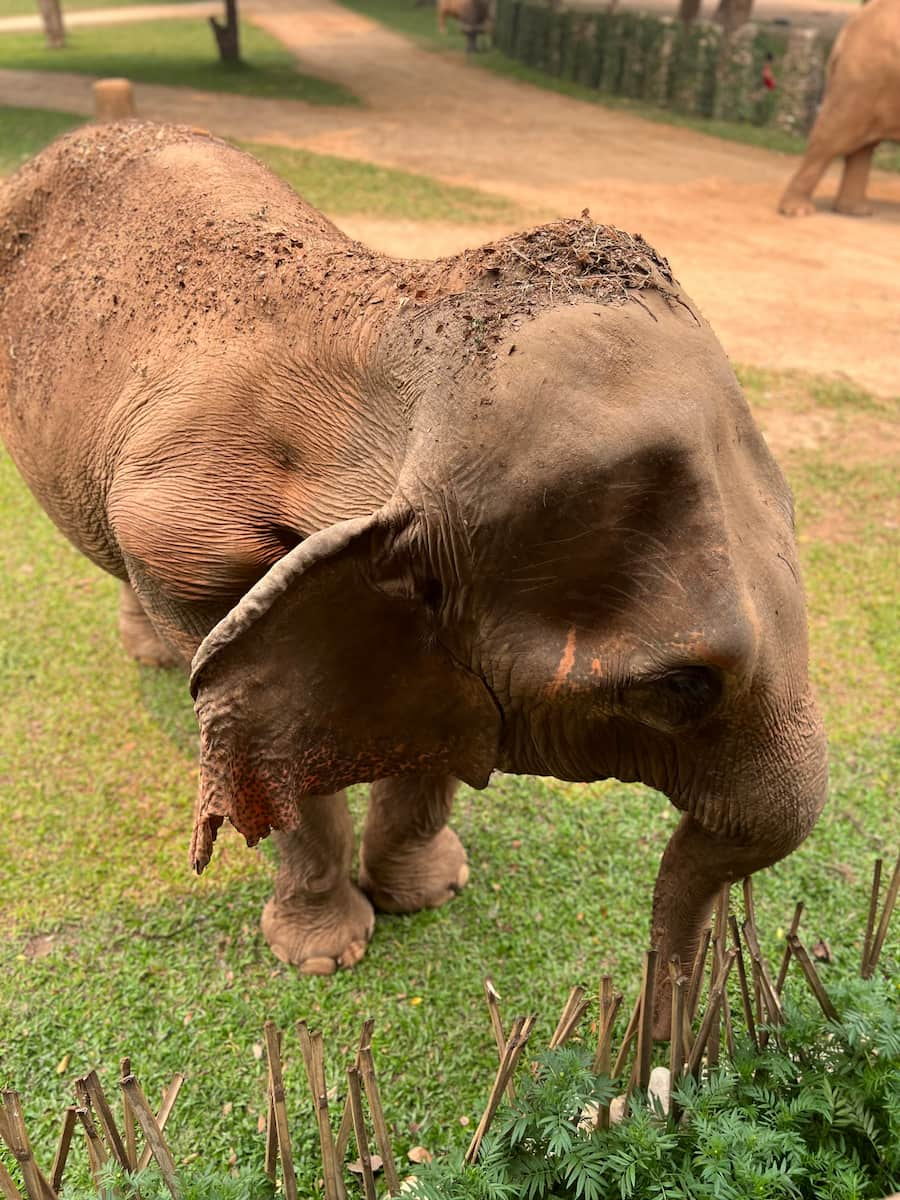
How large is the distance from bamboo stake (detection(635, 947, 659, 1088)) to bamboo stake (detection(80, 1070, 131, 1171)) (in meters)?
0.97

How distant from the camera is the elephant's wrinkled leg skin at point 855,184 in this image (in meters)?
11.0

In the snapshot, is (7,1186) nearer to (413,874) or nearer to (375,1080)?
(375,1080)

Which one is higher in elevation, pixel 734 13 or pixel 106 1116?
pixel 734 13

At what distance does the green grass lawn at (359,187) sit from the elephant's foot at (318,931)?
7.78 metres

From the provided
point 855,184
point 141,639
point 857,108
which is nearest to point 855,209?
point 855,184

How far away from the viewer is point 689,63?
54.7ft

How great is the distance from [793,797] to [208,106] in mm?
15915

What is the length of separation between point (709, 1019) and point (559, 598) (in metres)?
1.00

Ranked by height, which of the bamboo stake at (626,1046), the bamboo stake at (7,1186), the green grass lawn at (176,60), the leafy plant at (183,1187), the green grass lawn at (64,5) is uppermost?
the bamboo stake at (626,1046)

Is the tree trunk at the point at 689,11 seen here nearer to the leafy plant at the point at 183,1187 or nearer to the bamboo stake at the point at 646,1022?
the bamboo stake at the point at 646,1022

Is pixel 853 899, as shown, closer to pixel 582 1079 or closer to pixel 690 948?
pixel 690 948

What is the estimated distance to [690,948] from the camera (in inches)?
87.3

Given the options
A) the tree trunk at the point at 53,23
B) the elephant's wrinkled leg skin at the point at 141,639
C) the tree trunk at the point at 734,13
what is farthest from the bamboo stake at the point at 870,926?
the tree trunk at the point at 53,23

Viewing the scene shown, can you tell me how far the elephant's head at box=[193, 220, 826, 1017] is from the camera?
5.01 ft
